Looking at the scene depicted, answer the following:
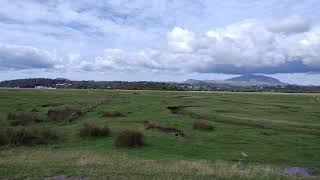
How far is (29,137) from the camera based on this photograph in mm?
36156

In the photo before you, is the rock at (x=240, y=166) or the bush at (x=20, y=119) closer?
the rock at (x=240, y=166)

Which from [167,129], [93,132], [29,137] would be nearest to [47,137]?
[29,137]

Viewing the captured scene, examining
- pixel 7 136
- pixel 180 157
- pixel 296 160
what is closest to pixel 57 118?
pixel 7 136

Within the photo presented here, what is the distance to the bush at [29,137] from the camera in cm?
3516

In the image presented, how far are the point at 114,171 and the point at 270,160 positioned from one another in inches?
592

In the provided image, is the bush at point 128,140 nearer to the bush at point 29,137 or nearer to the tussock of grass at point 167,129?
the bush at point 29,137

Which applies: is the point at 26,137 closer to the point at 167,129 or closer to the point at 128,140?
the point at 128,140

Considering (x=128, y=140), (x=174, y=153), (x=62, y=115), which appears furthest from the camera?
(x=62, y=115)

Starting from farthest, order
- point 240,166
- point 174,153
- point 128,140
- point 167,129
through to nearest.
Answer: point 167,129
point 128,140
point 174,153
point 240,166

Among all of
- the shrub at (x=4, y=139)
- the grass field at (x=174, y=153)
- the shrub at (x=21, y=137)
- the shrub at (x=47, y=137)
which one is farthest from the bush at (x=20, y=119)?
the shrub at (x=4, y=139)

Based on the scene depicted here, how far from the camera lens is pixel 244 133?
42.8 metres

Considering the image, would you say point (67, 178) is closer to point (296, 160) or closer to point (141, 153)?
point (141, 153)

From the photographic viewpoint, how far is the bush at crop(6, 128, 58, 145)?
35.2m

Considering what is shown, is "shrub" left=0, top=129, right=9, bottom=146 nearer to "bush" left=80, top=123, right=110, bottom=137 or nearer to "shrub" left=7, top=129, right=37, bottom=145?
"shrub" left=7, top=129, right=37, bottom=145
